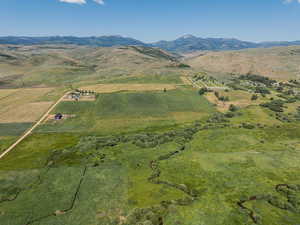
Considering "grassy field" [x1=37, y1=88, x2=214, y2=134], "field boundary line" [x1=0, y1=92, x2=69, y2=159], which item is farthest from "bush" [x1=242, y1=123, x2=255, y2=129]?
"field boundary line" [x1=0, y1=92, x2=69, y2=159]

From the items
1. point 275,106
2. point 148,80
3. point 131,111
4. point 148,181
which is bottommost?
point 148,181

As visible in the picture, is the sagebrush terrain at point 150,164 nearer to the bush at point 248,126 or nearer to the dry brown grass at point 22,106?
the dry brown grass at point 22,106

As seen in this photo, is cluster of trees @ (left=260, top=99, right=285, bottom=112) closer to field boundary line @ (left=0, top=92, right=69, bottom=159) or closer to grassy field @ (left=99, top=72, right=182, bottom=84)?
grassy field @ (left=99, top=72, right=182, bottom=84)

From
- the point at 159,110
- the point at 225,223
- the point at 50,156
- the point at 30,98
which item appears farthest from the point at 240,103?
the point at 30,98

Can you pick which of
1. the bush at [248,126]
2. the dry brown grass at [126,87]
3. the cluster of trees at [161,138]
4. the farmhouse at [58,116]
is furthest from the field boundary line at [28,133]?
the bush at [248,126]

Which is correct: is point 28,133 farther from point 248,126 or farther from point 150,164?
point 248,126

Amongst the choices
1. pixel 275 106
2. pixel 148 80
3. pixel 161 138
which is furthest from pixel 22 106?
pixel 275 106
